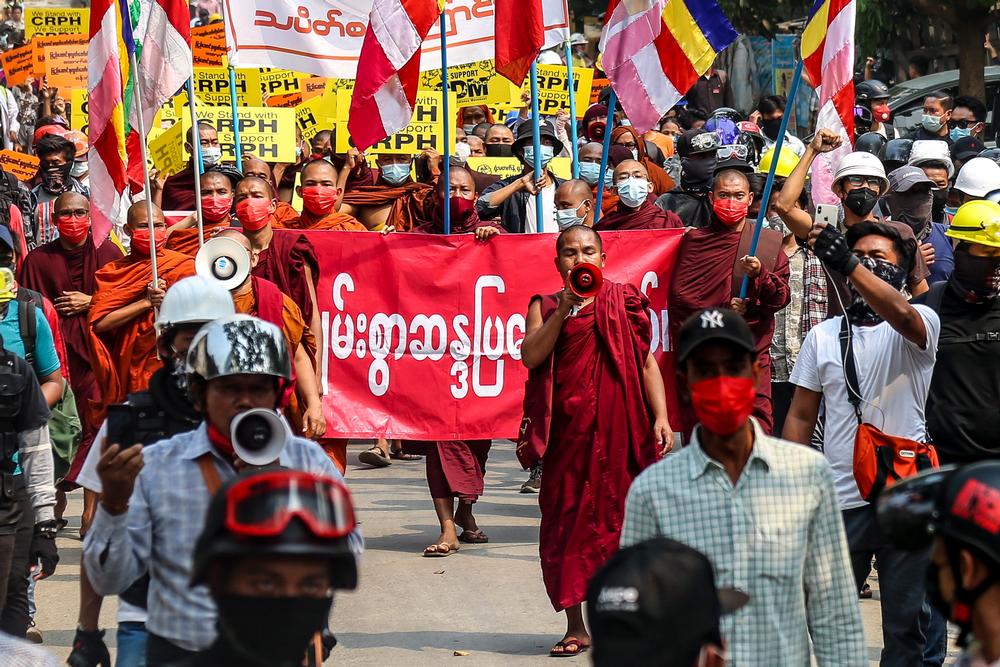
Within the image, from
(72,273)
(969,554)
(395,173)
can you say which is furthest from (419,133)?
(969,554)

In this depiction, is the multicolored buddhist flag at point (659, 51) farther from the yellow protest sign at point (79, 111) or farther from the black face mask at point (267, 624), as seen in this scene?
the yellow protest sign at point (79, 111)

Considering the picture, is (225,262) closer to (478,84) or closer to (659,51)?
(659,51)

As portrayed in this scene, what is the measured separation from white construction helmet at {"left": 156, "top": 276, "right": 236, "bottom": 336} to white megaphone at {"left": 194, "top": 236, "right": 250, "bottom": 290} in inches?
77.2

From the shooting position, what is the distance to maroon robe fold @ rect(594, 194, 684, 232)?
33.7 feet

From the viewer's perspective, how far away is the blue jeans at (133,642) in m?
4.36

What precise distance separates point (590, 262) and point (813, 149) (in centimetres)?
136

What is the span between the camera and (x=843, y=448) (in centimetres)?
599

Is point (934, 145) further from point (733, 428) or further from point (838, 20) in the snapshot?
point (733, 428)

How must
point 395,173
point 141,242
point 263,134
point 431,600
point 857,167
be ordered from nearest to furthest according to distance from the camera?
point 431,600, point 141,242, point 857,167, point 395,173, point 263,134

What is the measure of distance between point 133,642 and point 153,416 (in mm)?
563

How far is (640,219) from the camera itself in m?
10.3

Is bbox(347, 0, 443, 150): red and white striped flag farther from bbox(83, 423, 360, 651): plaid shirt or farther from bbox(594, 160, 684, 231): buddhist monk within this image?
bbox(83, 423, 360, 651): plaid shirt

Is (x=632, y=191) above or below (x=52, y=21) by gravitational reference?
below

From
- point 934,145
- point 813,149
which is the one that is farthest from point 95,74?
A: point 934,145
